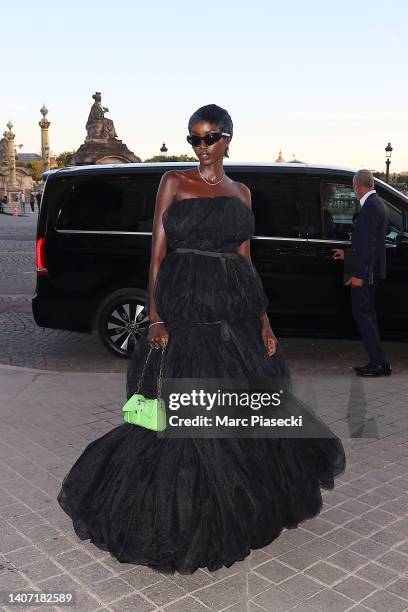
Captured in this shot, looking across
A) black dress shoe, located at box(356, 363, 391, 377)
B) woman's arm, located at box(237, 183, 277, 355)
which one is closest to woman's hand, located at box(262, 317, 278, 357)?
woman's arm, located at box(237, 183, 277, 355)

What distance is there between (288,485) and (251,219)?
1261 millimetres

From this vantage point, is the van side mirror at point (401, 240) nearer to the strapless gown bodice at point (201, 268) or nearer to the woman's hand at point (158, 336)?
the strapless gown bodice at point (201, 268)

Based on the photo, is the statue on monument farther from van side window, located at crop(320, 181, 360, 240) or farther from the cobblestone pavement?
the cobblestone pavement

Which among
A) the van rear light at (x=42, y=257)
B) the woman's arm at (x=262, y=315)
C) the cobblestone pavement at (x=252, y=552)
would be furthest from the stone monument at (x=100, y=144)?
the woman's arm at (x=262, y=315)

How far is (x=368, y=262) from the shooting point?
634 cm

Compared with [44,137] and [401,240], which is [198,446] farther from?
[44,137]

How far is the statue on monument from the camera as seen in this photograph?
61.3m

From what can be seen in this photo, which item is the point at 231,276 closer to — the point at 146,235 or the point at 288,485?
Answer: the point at 288,485

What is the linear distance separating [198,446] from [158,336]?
0.53 meters

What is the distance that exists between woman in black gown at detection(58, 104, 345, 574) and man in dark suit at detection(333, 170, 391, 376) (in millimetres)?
3198

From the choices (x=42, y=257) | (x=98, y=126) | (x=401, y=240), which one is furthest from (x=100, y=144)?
(x=401, y=240)

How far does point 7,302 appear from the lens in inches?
443

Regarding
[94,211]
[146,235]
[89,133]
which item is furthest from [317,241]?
[89,133]

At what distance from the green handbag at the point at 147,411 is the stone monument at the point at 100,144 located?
57.6 metres
